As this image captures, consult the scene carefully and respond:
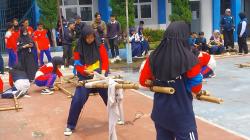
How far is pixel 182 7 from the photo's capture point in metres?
19.3

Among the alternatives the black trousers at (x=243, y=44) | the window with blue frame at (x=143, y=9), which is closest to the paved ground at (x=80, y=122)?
the black trousers at (x=243, y=44)

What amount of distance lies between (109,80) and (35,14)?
1293cm

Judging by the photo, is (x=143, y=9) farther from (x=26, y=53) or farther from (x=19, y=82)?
(x=19, y=82)

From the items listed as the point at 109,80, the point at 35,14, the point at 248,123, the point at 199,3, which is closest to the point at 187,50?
the point at 109,80

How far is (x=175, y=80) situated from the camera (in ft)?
14.2

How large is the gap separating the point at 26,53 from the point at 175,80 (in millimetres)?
8104

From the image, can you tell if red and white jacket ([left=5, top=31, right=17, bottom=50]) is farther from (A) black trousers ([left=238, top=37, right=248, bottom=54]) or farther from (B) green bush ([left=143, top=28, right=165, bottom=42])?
(A) black trousers ([left=238, top=37, right=248, bottom=54])

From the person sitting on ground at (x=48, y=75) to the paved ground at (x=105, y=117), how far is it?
282mm

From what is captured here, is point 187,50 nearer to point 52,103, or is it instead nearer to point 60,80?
point 52,103

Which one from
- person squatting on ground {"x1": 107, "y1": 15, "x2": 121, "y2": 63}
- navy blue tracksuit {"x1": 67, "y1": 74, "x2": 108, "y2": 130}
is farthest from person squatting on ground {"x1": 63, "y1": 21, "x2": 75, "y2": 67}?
navy blue tracksuit {"x1": 67, "y1": 74, "x2": 108, "y2": 130}

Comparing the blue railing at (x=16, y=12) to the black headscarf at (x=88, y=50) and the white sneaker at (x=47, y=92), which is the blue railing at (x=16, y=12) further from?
the black headscarf at (x=88, y=50)

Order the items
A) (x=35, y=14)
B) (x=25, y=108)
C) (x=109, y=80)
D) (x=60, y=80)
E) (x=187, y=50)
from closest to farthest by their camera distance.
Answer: (x=187, y=50) → (x=109, y=80) → (x=25, y=108) → (x=60, y=80) → (x=35, y=14)

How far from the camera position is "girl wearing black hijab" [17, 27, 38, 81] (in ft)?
38.1

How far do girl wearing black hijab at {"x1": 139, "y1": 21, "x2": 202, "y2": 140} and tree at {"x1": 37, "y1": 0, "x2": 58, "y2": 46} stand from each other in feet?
41.9
